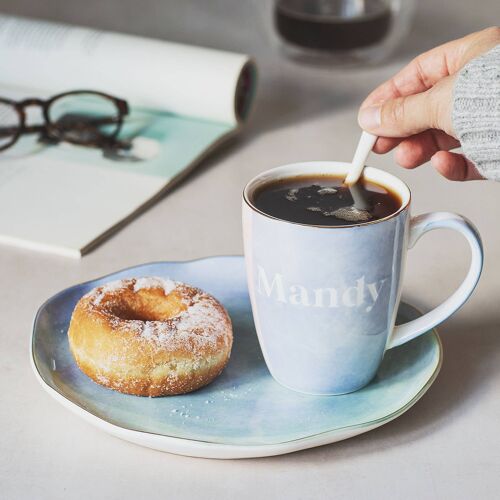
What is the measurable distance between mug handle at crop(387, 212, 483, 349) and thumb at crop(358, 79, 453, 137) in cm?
7

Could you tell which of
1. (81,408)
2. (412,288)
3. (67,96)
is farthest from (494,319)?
(67,96)

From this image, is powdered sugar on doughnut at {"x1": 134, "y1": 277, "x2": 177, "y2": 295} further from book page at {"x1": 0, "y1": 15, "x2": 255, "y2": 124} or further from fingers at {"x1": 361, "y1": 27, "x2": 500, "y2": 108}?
book page at {"x1": 0, "y1": 15, "x2": 255, "y2": 124}

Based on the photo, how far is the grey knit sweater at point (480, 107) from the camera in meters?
0.60

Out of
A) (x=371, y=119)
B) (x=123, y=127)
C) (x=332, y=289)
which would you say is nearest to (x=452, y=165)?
(x=371, y=119)

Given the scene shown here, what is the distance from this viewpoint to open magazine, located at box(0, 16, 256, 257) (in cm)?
93

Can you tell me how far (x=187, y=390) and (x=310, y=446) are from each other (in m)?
0.10

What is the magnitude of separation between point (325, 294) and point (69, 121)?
0.66 m

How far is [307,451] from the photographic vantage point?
592mm

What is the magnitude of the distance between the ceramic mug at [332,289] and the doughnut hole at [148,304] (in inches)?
2.7

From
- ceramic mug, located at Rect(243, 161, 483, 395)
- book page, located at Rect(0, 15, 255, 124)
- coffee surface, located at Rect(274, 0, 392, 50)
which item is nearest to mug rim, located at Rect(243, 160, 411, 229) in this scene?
ceramic mug, located at Rect(243, 161, 483, 395)

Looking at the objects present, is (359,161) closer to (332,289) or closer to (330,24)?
(332,289)

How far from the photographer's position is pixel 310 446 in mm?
573

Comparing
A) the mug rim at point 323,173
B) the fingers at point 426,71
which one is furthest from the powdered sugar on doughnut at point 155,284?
the fingers at point 426,71

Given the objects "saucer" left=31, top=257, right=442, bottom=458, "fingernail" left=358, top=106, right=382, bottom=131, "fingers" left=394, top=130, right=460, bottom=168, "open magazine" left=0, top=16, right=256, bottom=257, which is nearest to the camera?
"saucer" left=31, top=257, right=442, bottom=458
